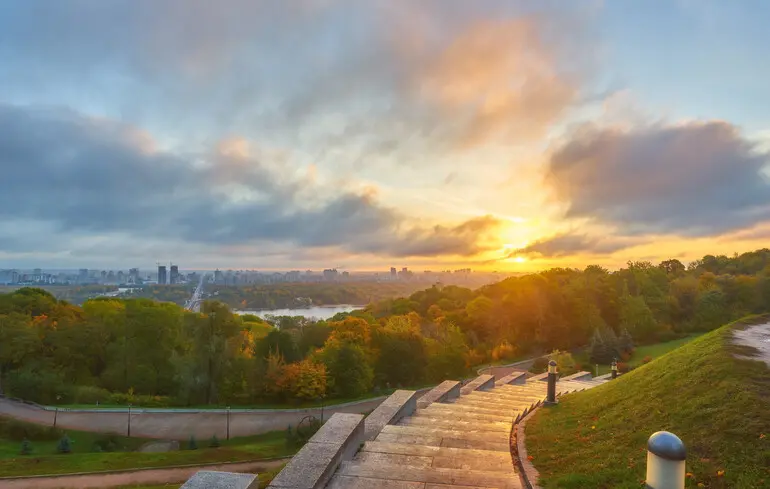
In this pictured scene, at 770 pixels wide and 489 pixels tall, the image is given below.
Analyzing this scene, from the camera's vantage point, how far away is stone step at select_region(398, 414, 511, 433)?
8.75 metres

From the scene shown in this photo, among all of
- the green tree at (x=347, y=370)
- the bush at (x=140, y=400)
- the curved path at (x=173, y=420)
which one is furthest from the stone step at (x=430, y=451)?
the bush at (x=140, y=400)

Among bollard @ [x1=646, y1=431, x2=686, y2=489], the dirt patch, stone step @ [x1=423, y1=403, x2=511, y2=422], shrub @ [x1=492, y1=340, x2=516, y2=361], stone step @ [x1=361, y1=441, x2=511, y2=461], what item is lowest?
shrub @ [x1=492, y1=340, x2=516, y2=361]

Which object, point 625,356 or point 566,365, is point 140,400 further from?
point 625,356

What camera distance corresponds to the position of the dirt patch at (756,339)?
875 centimetres

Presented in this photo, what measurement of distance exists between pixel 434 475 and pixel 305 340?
38.4 metres

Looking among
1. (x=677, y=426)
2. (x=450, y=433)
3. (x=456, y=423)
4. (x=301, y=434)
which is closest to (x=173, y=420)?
(x=301, y=434)

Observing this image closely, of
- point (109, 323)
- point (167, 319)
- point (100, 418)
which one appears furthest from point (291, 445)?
point (109, 323)

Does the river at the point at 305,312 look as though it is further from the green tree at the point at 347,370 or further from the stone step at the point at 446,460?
the stone step at the point at 446,460

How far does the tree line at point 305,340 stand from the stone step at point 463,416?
2305cm

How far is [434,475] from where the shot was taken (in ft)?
19.0

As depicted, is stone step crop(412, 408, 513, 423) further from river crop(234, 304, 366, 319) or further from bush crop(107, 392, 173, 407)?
river crop(234, 304, 366, 319)

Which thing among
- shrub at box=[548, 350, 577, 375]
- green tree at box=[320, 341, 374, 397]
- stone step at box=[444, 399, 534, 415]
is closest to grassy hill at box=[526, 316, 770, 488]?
stone step at box=[444, 399, 534, 415]

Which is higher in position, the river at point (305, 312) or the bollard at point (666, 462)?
the bollard at point (666, 462)

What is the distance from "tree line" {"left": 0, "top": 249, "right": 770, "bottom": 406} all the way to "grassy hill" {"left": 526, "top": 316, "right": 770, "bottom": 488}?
2590 centimetres
